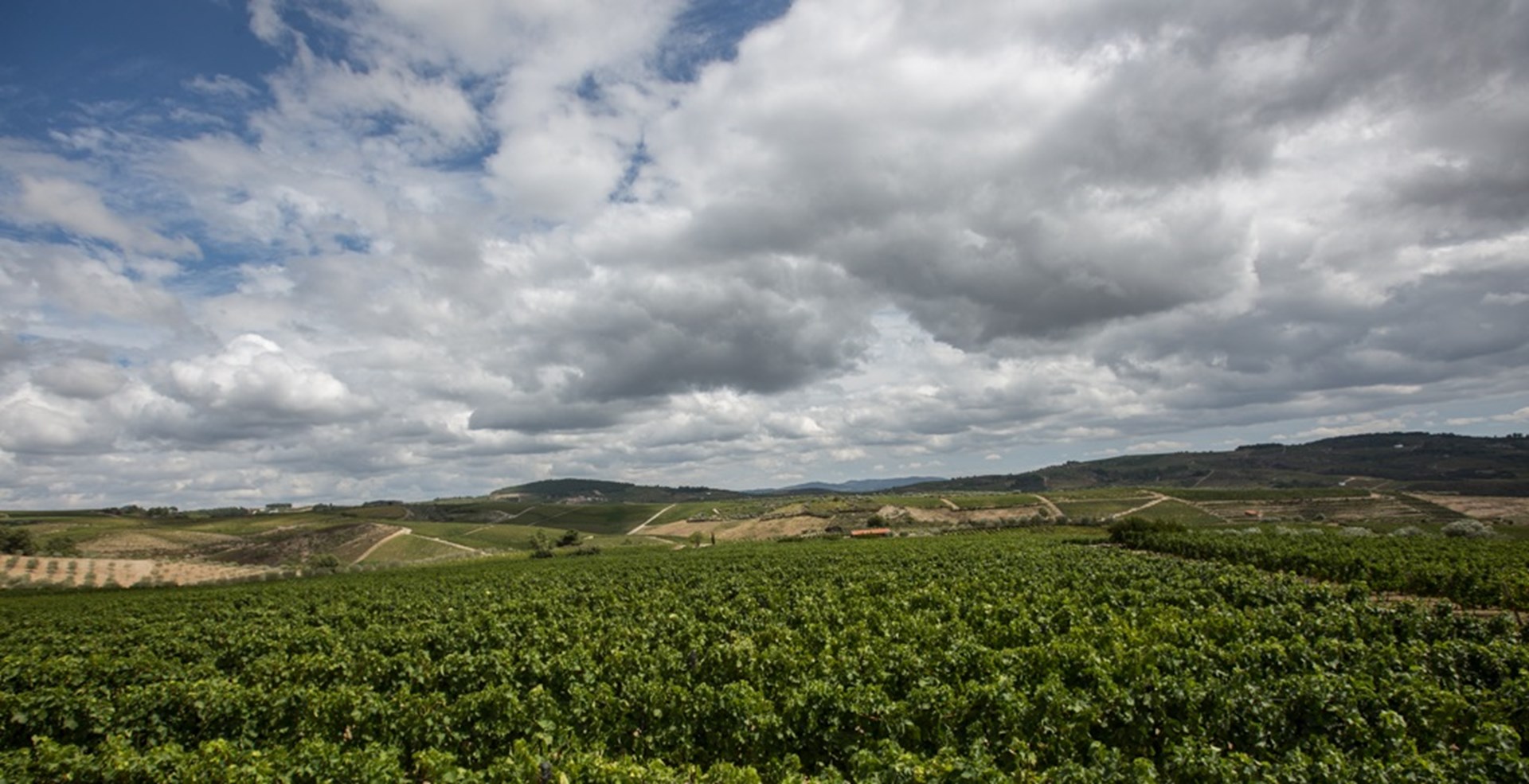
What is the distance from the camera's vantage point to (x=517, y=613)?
3272cm

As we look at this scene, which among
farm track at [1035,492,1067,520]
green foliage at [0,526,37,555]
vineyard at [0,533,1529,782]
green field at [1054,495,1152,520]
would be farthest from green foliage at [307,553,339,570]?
green field at [1054,495,1152,520]

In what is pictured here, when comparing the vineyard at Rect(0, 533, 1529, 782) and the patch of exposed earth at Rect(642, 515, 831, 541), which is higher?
the vineyard at Rect(0, 533, 1529, 782)

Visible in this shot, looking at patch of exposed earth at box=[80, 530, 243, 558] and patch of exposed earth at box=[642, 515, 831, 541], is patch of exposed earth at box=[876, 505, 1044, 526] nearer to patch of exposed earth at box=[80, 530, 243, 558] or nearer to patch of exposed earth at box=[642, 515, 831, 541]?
patch of exposed earth at box=[642, 515, 831, 541]

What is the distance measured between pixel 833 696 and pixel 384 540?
149 meters

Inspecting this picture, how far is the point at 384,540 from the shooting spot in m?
138

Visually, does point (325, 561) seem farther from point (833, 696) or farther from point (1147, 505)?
point (1147, 505)

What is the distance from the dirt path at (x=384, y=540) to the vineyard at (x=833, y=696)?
10308cm

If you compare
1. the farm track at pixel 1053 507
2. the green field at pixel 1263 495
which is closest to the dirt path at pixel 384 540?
the farm track at pixel 1053 507

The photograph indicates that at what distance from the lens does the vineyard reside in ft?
38.7

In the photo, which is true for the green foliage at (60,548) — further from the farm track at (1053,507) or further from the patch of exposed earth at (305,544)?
the farm track at (1053,507)

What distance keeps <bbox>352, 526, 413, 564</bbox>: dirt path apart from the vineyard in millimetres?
103082

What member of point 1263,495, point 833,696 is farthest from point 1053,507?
point 833,696

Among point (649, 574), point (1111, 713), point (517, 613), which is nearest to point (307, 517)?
point (649, 574)

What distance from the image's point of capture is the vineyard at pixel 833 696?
11781mm
